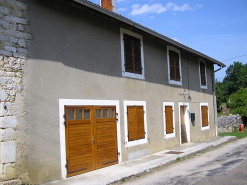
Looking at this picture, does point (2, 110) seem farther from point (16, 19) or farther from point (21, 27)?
point (16, 19)

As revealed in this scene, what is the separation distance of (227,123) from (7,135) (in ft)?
58.7

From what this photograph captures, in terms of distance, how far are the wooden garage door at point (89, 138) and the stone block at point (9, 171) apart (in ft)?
5.03

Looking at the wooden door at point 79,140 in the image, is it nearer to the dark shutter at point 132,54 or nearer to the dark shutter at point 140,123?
the dark shutter at point 140,123

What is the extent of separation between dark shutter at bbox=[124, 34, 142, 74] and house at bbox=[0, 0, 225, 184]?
0.04 m

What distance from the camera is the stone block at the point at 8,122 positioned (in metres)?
6.01

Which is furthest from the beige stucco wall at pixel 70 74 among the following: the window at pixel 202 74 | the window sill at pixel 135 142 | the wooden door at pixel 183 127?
the window at pixel 202 74

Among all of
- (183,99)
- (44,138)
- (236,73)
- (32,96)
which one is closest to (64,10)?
(32,96)

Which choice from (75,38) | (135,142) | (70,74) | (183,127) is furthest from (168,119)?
(75,38)

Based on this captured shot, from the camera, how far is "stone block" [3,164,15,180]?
5.89 meters

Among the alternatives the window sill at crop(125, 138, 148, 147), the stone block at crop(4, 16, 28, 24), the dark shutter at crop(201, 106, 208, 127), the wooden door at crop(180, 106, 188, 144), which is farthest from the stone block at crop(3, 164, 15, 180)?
the dark shutter at crop(201, 106, 208, 127)

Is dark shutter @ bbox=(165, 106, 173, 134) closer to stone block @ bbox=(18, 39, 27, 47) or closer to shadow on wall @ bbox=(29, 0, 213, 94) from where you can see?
shadow on wall @ bbox=(29, 0, 213, 94)

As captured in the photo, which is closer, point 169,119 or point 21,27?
point 21,27

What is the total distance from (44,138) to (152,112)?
17.5 ft

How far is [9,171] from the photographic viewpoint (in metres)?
5.95
